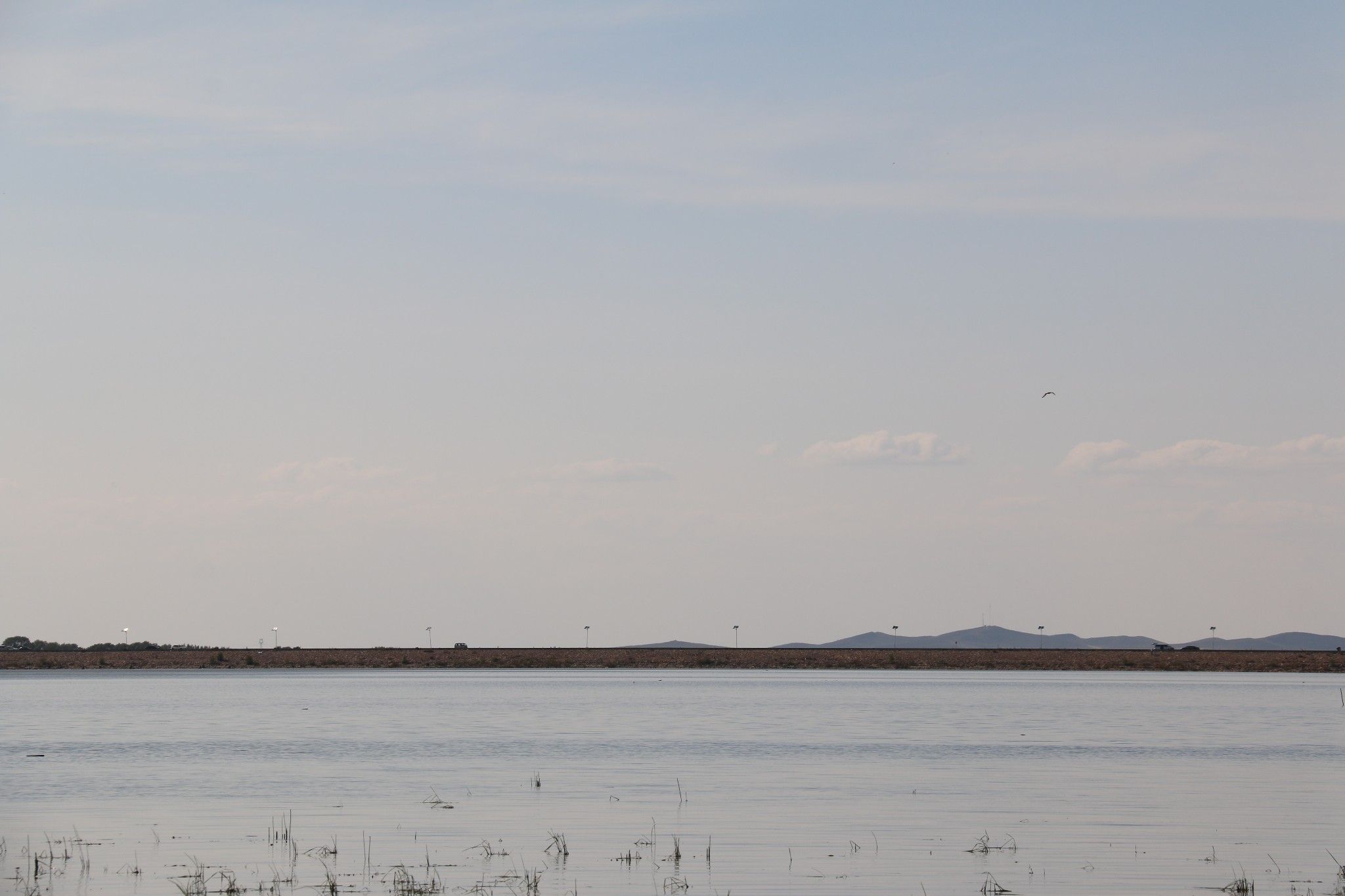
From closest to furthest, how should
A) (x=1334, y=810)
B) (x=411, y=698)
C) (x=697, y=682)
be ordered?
(x=1334, y=810)
(x=411, y=698)
(x=697, y=682)

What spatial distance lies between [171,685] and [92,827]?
108 m

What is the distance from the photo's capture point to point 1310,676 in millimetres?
168000

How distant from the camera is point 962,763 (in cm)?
5016

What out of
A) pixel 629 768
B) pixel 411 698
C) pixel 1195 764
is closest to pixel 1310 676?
pixel 411 698

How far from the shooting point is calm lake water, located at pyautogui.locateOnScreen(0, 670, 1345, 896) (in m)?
28.0

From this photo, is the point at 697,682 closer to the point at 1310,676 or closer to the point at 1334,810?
the point at 1310,676

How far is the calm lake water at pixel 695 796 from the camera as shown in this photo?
2805 centimetres

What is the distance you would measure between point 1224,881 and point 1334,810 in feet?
Result: 41.4

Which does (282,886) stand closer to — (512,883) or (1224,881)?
(512,883)

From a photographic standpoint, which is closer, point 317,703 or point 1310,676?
point 317,703

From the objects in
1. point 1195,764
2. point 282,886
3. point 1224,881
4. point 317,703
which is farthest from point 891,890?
point 317,703

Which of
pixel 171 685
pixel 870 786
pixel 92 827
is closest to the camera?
pixel 92 827

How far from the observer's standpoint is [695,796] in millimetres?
39875

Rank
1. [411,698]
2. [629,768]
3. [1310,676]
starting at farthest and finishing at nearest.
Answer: [1310,676] < [411,698] < [629,768]
